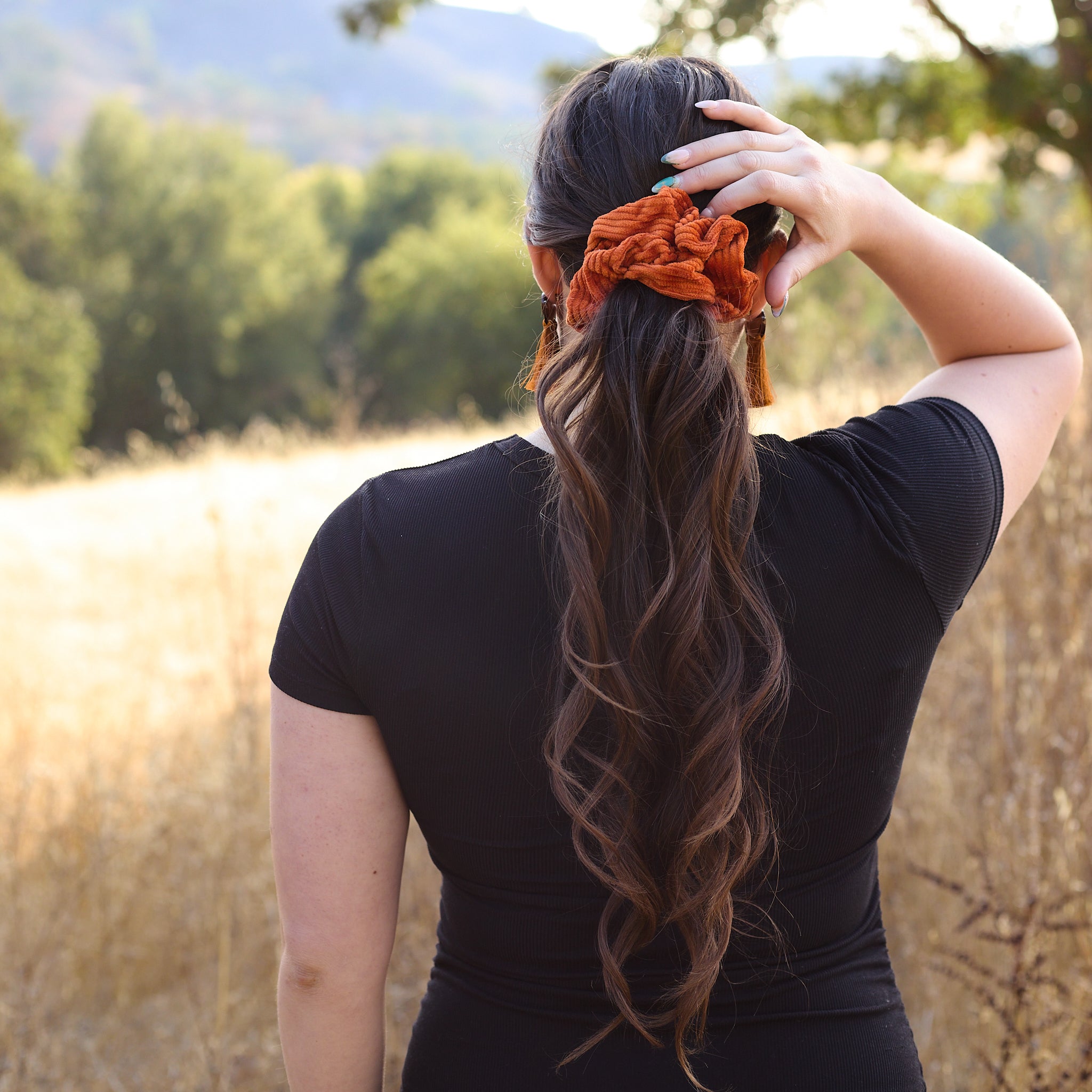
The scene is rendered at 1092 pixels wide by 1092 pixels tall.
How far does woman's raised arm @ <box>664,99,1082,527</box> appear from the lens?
3.04 ft

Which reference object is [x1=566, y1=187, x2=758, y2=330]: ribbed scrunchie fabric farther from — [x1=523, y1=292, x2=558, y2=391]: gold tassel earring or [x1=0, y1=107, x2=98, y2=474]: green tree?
[x1=0, y1=107, x2=98, y2=474]: green tree

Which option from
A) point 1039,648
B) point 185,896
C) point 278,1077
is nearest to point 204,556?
point 185,896

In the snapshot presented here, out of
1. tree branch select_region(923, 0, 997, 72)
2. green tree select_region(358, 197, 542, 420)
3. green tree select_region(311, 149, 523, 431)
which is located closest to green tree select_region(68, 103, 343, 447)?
green tree select_region(358, 197, 542, 420)

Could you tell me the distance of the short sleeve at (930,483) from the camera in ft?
3.17

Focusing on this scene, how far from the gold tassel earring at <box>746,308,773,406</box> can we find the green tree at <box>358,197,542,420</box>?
2630 cm

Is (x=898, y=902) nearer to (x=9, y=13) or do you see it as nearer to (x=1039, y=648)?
(x=1039, y=648)

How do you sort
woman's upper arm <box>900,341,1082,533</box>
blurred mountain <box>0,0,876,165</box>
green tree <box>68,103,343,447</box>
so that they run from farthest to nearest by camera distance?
blurred mountain <box>0,0,876,165</box> → green tree <box>68,103,343,447</box> → woman's upper arm <box>900,341,1082,533</box>

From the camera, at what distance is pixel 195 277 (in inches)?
1091

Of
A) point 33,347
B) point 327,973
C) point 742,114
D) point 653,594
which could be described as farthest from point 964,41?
point 33,347

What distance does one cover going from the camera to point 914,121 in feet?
25.3

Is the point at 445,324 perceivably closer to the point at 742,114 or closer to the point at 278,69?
the point at 742,114

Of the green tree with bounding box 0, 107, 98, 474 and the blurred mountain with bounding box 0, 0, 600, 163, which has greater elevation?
the green tree with bounding box 0, 107, 98, 474

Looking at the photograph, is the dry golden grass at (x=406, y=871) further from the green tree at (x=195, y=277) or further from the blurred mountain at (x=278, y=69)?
the blurred mountain at (x=278, y=69)

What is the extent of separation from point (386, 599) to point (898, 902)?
82.8 inches
